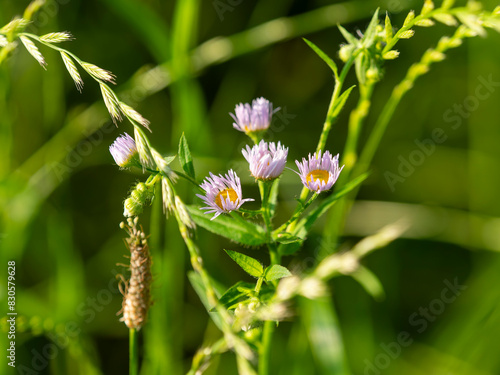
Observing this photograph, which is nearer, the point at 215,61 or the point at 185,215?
the point at 185,215

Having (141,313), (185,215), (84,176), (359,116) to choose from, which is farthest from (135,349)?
(84,176)

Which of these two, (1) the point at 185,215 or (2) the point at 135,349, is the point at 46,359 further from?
(1) the point at 185,215

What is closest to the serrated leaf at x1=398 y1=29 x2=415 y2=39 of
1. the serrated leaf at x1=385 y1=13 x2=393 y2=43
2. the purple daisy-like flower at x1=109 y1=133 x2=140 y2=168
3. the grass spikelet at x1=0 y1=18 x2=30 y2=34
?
the serrated leaf at x1=385 y1=13 x2=393 y2=43

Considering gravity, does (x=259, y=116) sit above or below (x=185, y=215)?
above

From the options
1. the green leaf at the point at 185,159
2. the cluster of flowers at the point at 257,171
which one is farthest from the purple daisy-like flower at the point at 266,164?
the green leaf at the point at 185,159

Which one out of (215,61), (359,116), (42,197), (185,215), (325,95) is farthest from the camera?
(325,95)

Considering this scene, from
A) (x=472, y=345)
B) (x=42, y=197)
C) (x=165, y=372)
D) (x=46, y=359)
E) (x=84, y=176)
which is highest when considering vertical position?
(x=84, y=176)
